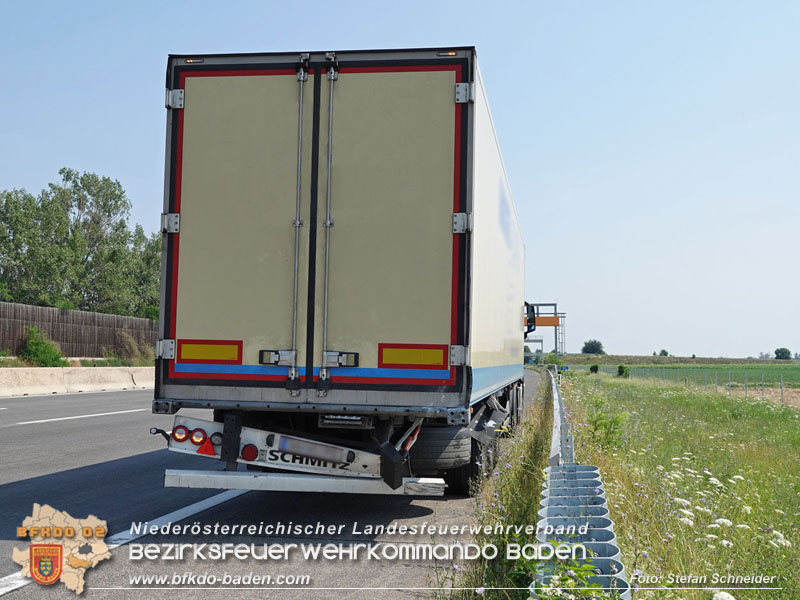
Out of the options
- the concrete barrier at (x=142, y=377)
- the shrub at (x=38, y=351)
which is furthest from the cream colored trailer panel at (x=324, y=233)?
the shrub at (x=38, y=351)

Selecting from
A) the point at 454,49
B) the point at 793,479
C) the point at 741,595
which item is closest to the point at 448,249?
the point at 454,49

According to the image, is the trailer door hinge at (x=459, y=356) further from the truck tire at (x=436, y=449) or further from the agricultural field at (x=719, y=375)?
the agricultural field at (x=719, y=375)

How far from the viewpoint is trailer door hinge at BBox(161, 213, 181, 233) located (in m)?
6.40

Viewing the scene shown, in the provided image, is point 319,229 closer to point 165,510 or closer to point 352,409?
point 352,409

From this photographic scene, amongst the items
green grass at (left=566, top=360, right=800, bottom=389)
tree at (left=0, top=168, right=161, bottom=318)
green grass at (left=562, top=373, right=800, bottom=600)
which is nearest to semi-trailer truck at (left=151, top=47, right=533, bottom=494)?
green grass at (left=562, top=373, right=800, bottom=600)

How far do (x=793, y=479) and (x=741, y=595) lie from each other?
4.84 metres

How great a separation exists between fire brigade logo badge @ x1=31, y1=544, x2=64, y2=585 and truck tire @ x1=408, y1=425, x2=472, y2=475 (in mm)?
2904

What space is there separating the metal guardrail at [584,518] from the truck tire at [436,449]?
5.85 ft

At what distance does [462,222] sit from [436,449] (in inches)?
81.8

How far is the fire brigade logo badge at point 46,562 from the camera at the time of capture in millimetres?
4773

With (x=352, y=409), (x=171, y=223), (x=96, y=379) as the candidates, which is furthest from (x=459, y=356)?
(x=96, y=379)

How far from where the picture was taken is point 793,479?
327 inches

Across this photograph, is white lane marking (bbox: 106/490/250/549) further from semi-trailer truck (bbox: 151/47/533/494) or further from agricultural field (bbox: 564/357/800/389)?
agricultural field (bbox: 564/357/800/389)

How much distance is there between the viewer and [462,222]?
240 inches
